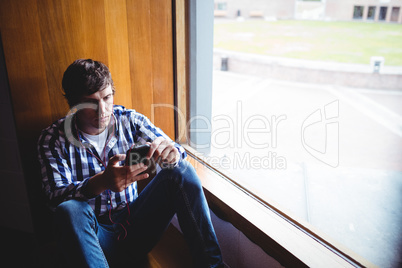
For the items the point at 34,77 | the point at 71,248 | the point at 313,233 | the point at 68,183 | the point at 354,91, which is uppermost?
the point at 34,77

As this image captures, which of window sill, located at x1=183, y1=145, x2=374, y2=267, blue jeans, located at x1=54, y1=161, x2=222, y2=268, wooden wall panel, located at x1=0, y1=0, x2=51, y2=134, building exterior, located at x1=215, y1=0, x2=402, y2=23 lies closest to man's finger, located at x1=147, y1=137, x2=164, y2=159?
blue jeans, located at x1=54, y1=161, x2=222, y2=268

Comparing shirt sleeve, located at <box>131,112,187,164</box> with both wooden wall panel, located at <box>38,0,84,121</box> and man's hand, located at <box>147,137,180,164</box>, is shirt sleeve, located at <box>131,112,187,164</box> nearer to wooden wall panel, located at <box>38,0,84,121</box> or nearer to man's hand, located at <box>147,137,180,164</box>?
man's hand, located at <box>147,137,180,164</box>

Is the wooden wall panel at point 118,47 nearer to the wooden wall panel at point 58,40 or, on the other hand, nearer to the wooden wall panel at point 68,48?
the wooden wall panel at point 68,48

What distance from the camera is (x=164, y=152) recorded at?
1.14m

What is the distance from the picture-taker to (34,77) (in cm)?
124

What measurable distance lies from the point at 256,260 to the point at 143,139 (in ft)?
2.51

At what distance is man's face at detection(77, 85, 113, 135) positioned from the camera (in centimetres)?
113

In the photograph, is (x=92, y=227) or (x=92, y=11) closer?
(x=92, y=227)

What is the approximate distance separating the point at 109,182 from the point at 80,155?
255 millimetres

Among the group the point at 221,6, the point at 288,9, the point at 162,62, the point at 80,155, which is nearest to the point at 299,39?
the point at 288,9

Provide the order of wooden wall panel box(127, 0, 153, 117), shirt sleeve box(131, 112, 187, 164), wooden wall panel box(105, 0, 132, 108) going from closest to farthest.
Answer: shirt sleeve box(131, 112, 187, 164) → wooden wall panel box(105, 0, 132, 108) → wooden wall panel box(127, 0, 153, 117)

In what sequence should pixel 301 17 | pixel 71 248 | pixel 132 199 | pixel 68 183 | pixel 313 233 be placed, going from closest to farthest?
pixel 71 248
pixel 68 183
pixel 313 233
pixel 132 199
pixel 301 17

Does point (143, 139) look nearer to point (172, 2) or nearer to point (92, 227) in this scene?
point (92, 227)

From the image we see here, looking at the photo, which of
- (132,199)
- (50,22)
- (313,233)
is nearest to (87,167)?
(132,199)
